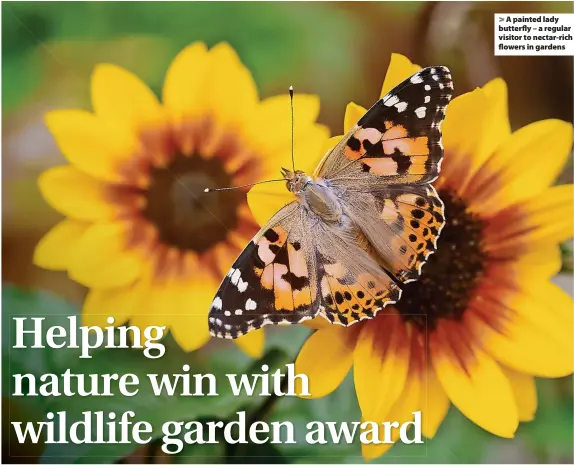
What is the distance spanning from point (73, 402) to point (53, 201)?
34cm

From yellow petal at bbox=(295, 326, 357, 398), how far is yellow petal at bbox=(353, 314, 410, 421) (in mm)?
18

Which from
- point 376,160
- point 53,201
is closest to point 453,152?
point 376,160

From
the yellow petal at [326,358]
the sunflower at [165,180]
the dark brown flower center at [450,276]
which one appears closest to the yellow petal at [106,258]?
the sunflower at [165,180]

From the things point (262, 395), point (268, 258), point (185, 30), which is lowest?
point (262, 395)

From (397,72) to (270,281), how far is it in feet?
1.32

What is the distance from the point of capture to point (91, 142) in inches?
43.9

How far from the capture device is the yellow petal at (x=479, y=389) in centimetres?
111

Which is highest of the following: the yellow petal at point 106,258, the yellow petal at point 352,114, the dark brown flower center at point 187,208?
the yellow petal at point 352,114

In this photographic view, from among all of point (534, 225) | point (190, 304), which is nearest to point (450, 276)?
point (534, 225)

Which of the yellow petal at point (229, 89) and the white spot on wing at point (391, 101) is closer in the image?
the white spot on wing at point (391, 101)

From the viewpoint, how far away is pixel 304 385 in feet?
3.72

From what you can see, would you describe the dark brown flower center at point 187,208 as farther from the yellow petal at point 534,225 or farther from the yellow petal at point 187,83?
the yellow petal at point 534,225

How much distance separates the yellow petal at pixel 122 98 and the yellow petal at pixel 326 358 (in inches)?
17.8

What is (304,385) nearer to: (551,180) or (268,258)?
(268,258)
